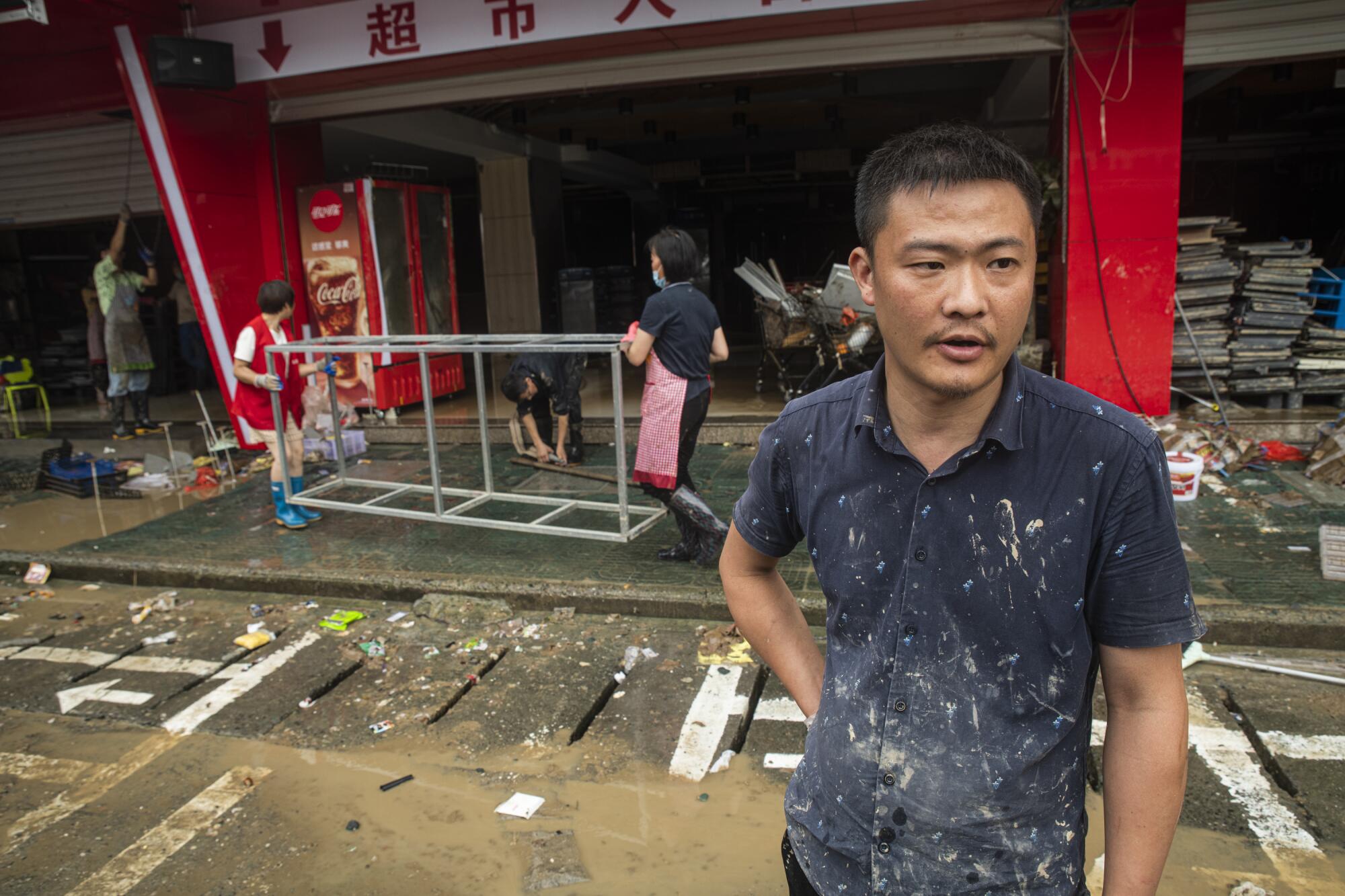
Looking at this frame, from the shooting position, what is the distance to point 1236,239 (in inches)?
315

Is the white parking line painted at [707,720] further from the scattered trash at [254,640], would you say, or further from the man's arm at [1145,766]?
the scattered trash at [254,640]

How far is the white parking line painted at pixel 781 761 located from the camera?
3457 millimetres

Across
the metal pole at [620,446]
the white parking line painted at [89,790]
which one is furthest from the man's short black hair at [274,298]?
the white parking line painted at [89,790]

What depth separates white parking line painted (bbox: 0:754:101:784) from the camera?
3.63 meters

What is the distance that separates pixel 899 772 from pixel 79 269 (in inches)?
685

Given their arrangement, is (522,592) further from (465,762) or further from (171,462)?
(171,462)

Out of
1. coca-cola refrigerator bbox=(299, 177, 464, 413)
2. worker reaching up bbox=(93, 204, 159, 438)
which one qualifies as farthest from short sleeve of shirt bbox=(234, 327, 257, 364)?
worker reaching up bbox=(93, 204, 159, 438)

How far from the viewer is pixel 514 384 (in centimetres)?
738

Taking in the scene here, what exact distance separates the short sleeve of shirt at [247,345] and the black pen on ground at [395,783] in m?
3.80

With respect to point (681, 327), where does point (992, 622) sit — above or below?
below

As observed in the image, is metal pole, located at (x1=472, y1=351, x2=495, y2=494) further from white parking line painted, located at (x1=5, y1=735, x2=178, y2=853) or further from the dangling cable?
the dangling cable

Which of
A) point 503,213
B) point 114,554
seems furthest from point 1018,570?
point 503,213

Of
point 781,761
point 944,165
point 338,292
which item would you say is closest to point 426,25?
point 338,292

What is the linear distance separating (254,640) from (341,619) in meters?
0.46
